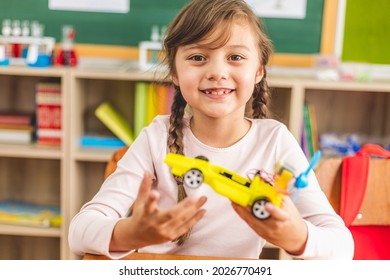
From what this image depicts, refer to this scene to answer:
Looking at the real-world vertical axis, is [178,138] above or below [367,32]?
below

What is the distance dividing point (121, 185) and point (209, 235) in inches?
4.9

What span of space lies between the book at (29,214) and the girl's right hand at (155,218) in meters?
0.95

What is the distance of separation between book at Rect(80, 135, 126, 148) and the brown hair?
0.71 metres

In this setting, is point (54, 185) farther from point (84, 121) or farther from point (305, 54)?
point (305, 54)

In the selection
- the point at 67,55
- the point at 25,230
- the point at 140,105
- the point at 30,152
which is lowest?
the point at 25,230

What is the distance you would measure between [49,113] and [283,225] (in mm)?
1015

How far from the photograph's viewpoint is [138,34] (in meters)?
1.47

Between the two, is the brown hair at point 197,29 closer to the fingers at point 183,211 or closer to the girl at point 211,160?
the girl at point 211,160

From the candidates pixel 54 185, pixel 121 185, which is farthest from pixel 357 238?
pixel 54 185

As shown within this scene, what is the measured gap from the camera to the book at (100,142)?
55.8 inches

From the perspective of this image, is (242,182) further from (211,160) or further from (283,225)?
(211,160)

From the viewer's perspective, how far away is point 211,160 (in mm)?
674

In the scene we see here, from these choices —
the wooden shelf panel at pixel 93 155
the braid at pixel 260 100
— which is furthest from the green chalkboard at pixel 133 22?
the braid at pixel 260 100

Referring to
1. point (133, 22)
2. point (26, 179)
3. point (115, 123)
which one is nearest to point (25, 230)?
point (26, 179)
